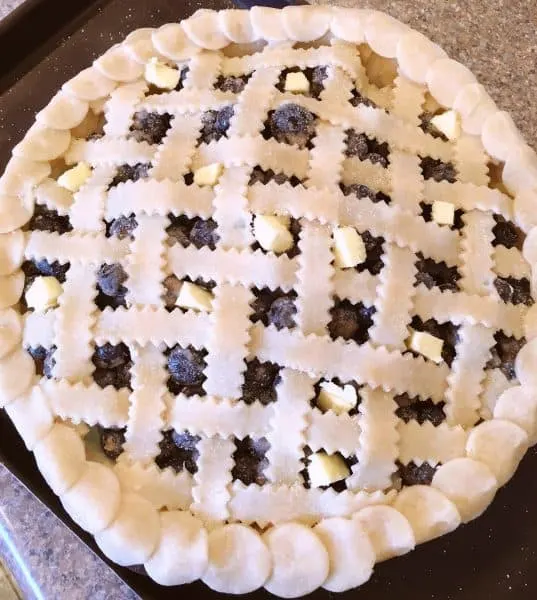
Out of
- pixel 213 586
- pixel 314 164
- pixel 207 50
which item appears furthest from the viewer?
pixel 207 50

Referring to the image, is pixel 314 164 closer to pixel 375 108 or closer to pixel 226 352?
pixel 375 108

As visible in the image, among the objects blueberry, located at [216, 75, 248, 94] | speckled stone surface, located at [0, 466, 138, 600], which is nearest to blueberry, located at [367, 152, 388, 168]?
blueberry, located at [216, 75, 248, 94]

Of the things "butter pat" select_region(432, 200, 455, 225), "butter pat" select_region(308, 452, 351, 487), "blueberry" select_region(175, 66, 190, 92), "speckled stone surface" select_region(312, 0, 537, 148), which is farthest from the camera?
"speckled stone surface" select_region(312, 0, 537, 148)

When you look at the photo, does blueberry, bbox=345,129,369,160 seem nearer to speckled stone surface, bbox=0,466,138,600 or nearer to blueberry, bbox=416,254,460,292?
blueberry, bbox=416,254,460,292

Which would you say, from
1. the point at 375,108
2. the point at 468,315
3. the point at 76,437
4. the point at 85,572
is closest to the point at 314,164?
the point at 375,108

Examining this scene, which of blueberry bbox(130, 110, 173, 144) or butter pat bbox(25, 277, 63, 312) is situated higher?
blueberry bbox(130, 110, 173, 144)

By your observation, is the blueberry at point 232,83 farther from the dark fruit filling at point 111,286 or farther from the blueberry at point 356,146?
the dark fruit filling at point 111,286

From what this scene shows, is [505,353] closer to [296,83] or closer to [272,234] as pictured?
[272,234]
